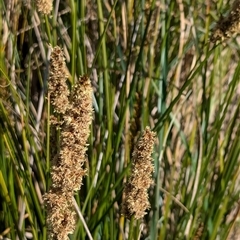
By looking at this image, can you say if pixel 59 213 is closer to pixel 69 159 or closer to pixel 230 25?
pixel 69 159

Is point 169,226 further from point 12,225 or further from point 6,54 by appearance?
point 6,54

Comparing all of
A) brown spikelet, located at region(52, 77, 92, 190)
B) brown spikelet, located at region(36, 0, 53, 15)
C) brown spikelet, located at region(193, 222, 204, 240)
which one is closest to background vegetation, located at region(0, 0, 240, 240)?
brown spikelet, located at region(193, 222, 204, 240)

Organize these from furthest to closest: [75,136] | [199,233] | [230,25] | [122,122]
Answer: [199,233] < [122,122] < [230,25] < [75,136]

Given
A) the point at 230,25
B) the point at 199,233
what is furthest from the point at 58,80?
the point at 199,233

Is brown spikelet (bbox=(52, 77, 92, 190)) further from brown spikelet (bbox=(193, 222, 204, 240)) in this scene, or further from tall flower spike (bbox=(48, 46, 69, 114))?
brown spikelet (bbox=(193, 222, 204, 240))

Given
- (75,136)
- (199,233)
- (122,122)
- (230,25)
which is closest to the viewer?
(75,136)
